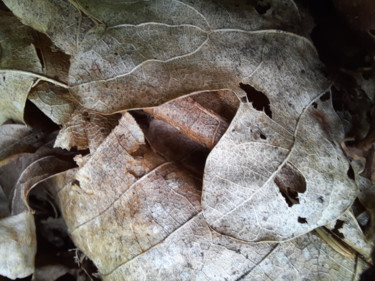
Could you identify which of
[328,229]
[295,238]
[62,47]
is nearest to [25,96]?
[62,47]

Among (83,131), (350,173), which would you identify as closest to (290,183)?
(350,173)

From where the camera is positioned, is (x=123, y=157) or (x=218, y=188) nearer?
(x=218, y=188)

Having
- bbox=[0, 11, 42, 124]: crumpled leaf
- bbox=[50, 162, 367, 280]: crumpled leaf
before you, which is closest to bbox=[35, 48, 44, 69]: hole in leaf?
bbox=[0, 11, 42, 124]: crumpled leaf

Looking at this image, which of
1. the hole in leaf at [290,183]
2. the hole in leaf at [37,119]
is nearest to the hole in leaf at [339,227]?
the hole in leaf at [290,183]

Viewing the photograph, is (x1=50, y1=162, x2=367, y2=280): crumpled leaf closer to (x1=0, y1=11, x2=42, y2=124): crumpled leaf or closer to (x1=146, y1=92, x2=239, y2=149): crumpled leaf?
(x1=146, y1=92, x2=239, y2=149): crumpled leaf

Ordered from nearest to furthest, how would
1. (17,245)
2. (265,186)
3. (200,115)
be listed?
(265,186) → (200,115) → (17,245)

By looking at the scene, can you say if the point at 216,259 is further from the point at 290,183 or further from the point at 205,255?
the point at 290,183

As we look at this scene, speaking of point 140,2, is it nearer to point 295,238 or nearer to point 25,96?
point 25,96
